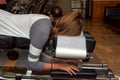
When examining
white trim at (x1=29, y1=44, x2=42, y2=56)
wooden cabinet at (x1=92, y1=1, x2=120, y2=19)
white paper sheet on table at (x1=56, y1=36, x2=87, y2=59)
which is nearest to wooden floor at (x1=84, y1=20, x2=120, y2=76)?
white paper sheet on table at (x1=56, y1=36, x2=87, y2=59)

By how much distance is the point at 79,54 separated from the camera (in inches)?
68.1

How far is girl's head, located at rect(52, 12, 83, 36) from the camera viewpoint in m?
1.72

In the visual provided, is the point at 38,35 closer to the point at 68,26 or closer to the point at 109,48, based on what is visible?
the point at 68,26

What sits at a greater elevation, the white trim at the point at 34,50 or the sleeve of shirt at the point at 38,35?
the sleeve of shirt at the point at 38,35

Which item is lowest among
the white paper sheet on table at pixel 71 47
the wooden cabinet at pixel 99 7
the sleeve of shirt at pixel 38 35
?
the wooden cabinet at pixel 99 7

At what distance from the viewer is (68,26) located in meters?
1.71

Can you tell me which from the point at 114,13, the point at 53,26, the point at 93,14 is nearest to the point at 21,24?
the point at 53,26

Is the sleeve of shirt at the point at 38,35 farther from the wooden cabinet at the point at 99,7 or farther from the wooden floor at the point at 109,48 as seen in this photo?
the wooden cabinet at the point at 99,7

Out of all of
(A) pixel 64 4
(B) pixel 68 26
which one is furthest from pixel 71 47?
(A) pixel 64 4

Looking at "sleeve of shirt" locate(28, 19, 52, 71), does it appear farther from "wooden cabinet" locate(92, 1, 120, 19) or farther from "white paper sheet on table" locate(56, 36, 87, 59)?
"wooden cabinet" locate(92, 1, 120, 19)

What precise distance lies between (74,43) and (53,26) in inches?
→ 8.5

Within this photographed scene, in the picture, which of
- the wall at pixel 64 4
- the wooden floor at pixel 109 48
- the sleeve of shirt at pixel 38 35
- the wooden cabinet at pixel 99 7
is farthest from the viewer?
the wooden cabinet at pixel 99 7

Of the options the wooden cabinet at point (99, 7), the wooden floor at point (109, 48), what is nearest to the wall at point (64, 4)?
the wooden cabinet at point (99, 7)

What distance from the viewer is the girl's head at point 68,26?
172 centimetres
